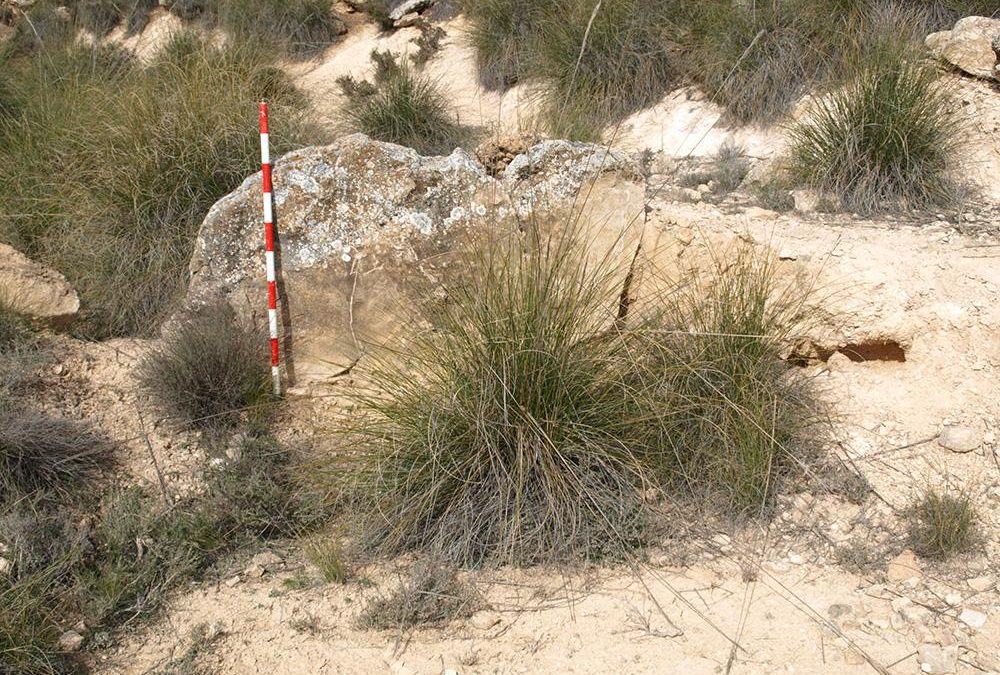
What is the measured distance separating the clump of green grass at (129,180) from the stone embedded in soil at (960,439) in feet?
14.1

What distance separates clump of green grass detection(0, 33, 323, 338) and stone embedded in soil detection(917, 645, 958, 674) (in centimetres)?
447

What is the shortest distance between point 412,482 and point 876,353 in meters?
2.40

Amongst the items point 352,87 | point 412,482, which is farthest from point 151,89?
point 412,482

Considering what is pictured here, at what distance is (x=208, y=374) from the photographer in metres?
4.73

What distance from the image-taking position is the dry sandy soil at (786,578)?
10.7 feet

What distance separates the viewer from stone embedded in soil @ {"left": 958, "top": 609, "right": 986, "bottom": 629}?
128 inches

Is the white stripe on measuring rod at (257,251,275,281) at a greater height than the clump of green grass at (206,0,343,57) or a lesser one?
lesser

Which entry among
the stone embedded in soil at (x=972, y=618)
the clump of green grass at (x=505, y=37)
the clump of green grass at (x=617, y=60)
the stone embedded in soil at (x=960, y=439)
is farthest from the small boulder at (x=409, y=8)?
the stone embedded in soil at (x=972, y=618)

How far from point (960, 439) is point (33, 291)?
485 centimetres

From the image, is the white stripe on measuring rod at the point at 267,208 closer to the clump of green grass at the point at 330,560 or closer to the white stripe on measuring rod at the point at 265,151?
the white stripe on measuring rod at the point at 265,151

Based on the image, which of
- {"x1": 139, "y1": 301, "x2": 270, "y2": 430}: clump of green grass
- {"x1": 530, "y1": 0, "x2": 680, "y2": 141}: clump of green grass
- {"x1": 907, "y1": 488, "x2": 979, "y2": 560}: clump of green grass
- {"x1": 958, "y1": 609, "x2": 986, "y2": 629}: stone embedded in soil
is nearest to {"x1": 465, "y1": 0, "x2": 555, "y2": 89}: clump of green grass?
{"x1": 530, "y1": 0, "x2": 680, "y2": 141}: clump of green grass

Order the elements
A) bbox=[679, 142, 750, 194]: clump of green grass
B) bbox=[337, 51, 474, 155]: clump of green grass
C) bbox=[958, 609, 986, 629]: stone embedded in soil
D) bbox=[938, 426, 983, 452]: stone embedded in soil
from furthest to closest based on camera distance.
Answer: bbox=[337, 51, 474, 155]: clump of green grass, bbox=[679, 142, 750, 194]: clump of green grass, bbox=[938, 426, 983, 452]: stone embedded in soil, bbox=[958, 609, 986, 629]: stone embedded in soil

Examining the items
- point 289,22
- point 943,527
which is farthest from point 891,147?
point 289,22

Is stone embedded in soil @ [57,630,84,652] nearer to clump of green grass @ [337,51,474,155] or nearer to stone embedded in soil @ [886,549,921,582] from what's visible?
stone embedded in soil @ [886,549,921,582]
